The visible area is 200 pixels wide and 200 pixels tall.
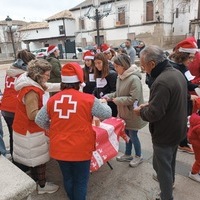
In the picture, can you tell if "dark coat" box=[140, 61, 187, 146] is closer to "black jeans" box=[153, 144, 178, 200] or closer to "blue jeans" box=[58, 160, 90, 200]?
"black jeans" box=[153, 144, 178, 200]

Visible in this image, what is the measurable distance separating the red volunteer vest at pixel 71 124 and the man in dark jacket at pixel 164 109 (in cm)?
53

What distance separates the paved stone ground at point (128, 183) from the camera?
254 cm

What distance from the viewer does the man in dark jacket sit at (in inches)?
71.0

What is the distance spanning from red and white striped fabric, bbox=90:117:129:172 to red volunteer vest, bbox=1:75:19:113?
1.15m

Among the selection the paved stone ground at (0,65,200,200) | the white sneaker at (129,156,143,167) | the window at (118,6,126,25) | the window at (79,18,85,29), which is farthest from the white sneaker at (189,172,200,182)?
the window at (79,18,85,29)

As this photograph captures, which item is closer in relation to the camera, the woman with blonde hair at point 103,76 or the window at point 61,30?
the woman with blonde hair at point 103,76

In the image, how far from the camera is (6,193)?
1.71 metres

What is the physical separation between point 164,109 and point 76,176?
1012 millimetres

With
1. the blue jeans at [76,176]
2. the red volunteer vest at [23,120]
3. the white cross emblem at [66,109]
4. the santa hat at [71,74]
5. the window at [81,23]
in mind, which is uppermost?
the window at [81,23]

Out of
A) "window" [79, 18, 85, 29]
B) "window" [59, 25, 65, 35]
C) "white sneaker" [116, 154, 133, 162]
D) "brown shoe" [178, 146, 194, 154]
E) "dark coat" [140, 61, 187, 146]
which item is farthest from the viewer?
"window" [59, 25, 65, 35]

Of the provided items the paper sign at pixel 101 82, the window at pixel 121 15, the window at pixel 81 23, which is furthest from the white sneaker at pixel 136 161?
the window at pixel 81 23

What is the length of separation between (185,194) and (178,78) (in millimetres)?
1443

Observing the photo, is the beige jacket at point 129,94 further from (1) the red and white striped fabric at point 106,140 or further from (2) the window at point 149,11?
(2) the window at point 149,11

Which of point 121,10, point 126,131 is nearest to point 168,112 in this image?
point 126,131
